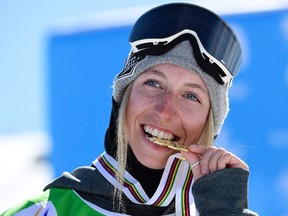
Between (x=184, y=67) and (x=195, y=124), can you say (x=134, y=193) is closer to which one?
(x=195, y=124)

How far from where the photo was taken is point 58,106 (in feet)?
20.9

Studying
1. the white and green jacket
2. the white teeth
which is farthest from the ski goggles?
the white and green jacket

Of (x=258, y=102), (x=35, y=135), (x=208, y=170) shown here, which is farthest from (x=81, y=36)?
(x=35, y=135)

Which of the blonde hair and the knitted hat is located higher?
the knitted hat

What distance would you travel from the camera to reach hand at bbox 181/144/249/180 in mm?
3240

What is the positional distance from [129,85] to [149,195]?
50 cm

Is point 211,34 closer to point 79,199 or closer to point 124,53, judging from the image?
point 79,199

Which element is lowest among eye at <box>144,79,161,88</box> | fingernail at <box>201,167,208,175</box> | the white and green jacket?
the white and green jacket

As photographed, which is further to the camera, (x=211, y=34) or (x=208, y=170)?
(x=211, y=34)

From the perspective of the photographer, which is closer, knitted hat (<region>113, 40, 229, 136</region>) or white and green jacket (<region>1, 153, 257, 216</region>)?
white and green jacket (<region>1, 153, 257, 216</region>)

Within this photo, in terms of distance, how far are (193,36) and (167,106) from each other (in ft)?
1.28

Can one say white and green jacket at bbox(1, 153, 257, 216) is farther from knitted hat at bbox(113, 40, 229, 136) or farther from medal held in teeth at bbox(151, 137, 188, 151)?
knitted hat at bbox(113, 40, 229, 136)

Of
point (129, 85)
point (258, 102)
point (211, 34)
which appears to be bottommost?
point (258, 102)

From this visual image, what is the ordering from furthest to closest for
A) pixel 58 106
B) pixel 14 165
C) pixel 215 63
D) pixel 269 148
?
pixel 14 165, pixel 58 106, pixel 269 148, pixel 215 63
